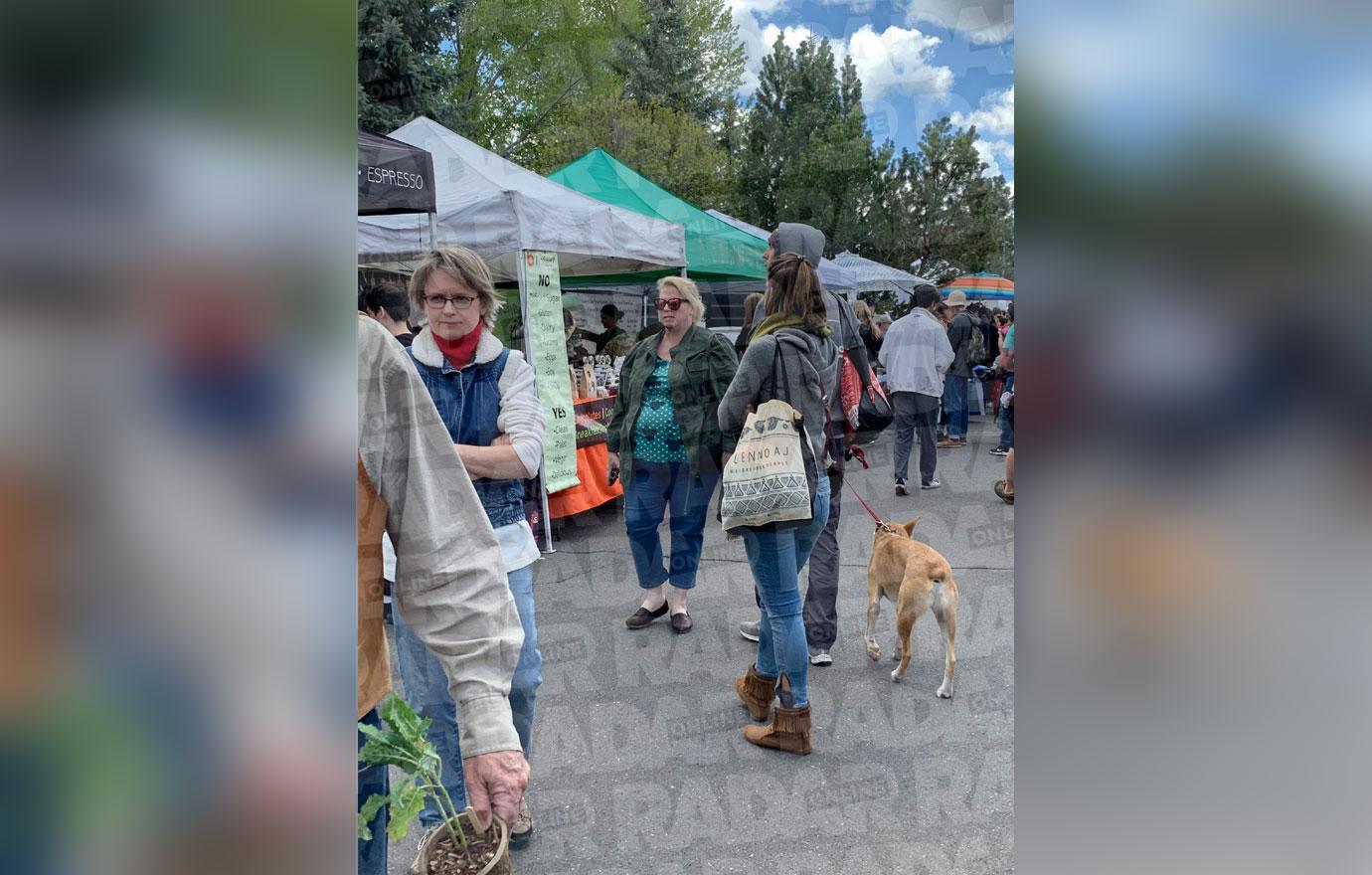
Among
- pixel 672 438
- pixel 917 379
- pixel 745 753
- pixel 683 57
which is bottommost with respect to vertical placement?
pixel 745 753

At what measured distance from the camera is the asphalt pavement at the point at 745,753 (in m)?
2.23

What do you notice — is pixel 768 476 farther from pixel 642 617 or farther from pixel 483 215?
pixel 483 215

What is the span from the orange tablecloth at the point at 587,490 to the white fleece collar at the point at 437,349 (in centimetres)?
219

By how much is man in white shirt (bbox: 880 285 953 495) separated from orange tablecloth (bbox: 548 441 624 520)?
170 centimetres

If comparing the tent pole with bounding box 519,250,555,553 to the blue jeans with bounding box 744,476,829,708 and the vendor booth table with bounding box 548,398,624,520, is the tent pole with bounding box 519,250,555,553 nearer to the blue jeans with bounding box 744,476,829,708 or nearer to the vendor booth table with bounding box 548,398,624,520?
the vendor booth table with bounding box 548,398,624,520

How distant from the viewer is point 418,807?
4.36 feet

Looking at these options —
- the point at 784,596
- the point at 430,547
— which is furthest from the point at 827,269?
the point at 430,547

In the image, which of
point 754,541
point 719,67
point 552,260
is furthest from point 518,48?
point 552,260

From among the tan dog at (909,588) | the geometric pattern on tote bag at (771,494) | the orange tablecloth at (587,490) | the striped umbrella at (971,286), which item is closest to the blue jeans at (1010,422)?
the geometric pattern on tote bag at (771,494)

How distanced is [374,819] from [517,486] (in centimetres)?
95

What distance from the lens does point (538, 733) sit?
2797 mm
